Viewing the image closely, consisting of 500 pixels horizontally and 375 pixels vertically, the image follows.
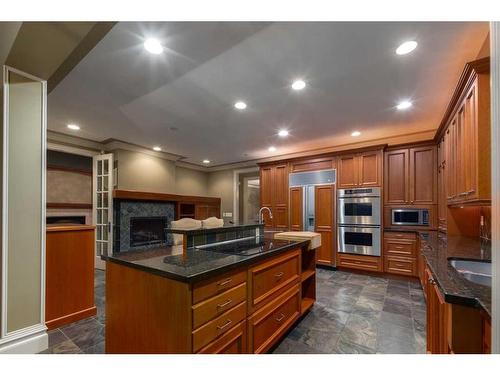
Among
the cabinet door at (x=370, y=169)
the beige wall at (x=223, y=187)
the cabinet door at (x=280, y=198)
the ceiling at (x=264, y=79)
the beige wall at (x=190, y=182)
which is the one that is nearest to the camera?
the ceiling at (x=264, y=79)

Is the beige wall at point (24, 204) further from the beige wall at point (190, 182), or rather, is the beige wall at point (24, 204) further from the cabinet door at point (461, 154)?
the beige wall at point (190, 182)

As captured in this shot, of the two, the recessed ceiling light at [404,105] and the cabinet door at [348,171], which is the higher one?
the recessed ceiling light at [404,105]

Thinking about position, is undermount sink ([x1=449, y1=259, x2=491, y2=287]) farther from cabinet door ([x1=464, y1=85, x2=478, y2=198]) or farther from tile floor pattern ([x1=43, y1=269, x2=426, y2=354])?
tile floor pattern ([x1=43, y1=269, x2=426, y2=354])

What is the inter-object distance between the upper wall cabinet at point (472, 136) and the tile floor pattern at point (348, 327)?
1312mm

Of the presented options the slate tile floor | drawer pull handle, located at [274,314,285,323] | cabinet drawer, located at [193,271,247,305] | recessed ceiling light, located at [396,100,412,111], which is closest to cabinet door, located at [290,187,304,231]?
the slate tile floor

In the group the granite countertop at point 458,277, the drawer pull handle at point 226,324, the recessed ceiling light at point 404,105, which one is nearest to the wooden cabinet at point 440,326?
the granite countertop at point 458,277

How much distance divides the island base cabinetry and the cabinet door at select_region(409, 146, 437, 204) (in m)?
3.07

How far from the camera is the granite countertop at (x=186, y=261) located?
1190mm

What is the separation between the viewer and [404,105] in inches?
113

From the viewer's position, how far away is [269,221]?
5.16 m

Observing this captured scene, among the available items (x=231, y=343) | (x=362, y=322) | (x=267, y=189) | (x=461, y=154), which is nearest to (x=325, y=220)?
(x=267, y=189)

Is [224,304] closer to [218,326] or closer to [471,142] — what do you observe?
[218,326]
